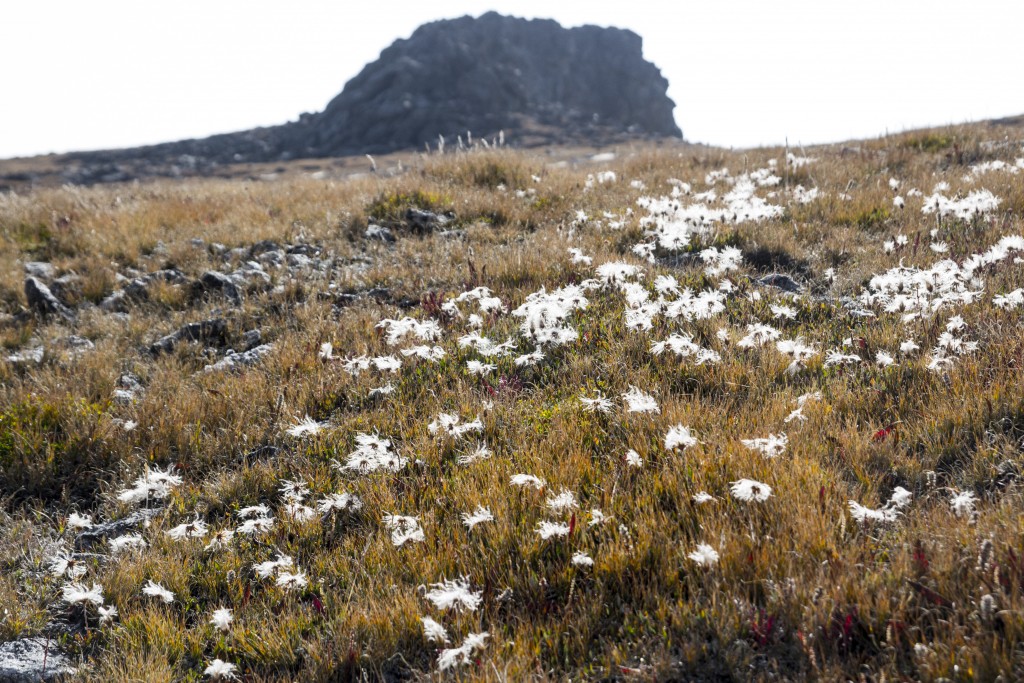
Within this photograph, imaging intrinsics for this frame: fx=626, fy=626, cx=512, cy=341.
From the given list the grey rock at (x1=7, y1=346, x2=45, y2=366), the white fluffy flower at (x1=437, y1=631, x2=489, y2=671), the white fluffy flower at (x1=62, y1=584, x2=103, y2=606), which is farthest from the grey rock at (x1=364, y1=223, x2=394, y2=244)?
the white fluffy flower at (x1=437, y1=631, x2=489, y2=671)

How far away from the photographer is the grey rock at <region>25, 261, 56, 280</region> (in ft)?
26.2

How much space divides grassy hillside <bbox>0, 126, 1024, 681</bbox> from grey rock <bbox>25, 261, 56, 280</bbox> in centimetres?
21

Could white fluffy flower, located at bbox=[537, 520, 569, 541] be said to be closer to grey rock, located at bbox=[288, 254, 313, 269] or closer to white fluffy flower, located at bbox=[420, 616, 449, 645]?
white fluffy flower, located at bbox=[420, 616, 449, 645]

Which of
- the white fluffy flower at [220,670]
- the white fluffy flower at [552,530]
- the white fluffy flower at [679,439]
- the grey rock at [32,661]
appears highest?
the white fluffy flower at [679,439]

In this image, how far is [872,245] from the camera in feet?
21.4

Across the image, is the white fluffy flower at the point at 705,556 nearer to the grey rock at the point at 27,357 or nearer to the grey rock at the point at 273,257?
the grey rock at the point at 27,357

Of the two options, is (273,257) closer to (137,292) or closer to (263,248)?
(263,248)

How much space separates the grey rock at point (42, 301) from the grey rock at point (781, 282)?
7549 mm

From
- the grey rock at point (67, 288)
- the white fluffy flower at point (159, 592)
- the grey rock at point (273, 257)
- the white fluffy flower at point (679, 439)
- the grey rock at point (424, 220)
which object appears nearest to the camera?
the white fluffy flower at point (159, 592)

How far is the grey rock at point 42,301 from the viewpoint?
715 cm

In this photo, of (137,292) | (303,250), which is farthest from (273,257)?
(137,292)

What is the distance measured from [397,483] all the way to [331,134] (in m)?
87.0

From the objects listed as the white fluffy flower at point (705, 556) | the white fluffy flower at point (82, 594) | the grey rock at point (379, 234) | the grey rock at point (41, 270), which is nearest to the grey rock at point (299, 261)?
the grey rock at point (379, 234)

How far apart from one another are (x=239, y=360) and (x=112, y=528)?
207cm
